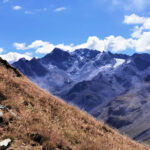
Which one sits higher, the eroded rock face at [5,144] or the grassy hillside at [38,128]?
the grassy hillside at [38,128]

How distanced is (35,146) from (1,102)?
11.1ft

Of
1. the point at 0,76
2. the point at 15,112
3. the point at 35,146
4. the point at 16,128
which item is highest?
the point at 0,76

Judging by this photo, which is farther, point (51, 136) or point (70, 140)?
point (70, 140)

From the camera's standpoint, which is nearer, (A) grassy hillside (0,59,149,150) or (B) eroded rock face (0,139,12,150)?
(B) eroded rock face (0,139,12,150)

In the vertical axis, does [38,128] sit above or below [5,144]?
above

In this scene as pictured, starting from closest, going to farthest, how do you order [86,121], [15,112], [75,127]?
[15,112], [75,127], [86,121]

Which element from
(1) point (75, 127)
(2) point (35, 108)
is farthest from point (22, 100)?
(1) point (75, 127)

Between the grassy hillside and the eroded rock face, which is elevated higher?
the grassy hillside

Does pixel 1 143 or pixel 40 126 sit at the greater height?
pixel 40 126

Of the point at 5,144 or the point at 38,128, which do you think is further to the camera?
the point at 38,128

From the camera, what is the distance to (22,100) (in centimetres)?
1102

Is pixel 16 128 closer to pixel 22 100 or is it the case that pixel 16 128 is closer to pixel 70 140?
pixel 70 140

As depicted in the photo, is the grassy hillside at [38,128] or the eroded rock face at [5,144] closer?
the eroded rock face at [5,144]

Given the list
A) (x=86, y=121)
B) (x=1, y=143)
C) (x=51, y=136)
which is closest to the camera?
(x=1, y=143)
